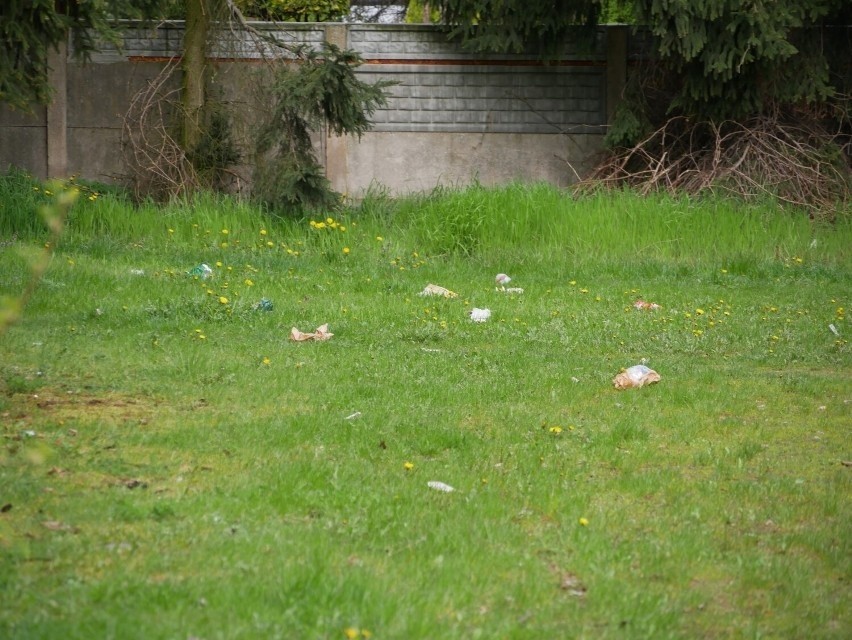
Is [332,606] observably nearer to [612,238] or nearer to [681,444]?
[681,444]

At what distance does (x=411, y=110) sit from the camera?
48.2ft

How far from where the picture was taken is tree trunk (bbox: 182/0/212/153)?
45.1 ft

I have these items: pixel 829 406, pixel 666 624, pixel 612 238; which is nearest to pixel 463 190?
pixel 612 238

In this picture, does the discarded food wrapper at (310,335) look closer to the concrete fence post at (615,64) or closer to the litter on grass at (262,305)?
the litter on grass at (262,305)

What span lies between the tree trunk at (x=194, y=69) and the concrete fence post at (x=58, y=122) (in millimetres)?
1622

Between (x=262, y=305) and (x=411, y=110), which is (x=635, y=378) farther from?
(x=411, y=110)

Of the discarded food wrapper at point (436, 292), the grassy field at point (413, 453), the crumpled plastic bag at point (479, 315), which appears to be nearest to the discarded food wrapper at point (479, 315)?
the crumpled plastic bag at point (479, 315)

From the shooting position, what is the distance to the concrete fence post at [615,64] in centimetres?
1484

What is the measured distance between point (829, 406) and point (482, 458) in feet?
8.80

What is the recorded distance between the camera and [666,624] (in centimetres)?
371

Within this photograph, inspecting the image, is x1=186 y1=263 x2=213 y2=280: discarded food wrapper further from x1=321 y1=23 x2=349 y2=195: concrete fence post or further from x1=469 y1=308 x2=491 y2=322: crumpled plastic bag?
x1=321 y1=23 x2=349 y2=195: concrete fence post

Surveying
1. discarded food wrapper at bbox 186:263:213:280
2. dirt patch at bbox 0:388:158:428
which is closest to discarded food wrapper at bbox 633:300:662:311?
discarded food wrapper at bbox 186:263:213:280

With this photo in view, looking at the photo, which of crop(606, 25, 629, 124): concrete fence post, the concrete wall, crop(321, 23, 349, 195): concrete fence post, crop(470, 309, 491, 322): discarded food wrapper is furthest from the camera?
crop(606, 25, 629, 124): concrete fence post

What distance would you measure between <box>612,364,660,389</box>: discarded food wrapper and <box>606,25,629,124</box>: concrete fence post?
8303 millimetres
